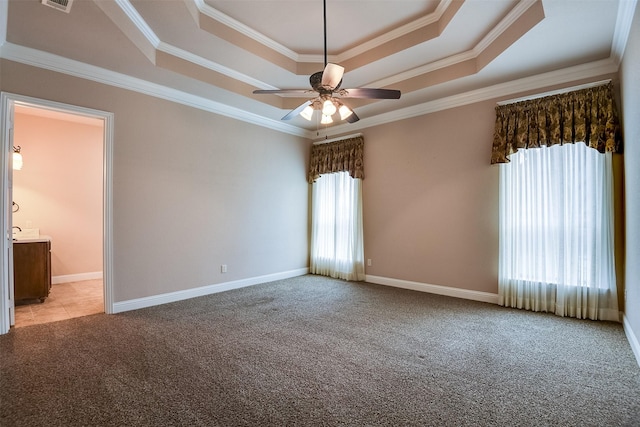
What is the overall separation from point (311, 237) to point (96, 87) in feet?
13.6

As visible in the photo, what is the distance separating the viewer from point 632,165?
2.68 m

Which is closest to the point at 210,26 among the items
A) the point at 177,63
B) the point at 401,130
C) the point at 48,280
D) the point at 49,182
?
the point at 177,63

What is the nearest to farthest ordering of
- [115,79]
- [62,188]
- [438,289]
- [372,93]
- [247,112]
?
1. [372,93]
2. [115,79]
3. [438,289]
4. [247,112]
5. [62,188]

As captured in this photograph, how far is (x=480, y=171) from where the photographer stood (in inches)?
166

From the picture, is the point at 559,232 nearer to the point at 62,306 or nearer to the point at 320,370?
the point at 320,370

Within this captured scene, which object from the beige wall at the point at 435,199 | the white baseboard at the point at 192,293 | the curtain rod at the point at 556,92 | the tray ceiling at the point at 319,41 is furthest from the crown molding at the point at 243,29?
the white baseboard at the point at 192,293

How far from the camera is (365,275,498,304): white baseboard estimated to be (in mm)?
4145

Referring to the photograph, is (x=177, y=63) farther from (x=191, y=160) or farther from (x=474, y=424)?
(x=474, y=424)

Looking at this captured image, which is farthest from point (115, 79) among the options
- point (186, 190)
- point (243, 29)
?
point (243, 29)

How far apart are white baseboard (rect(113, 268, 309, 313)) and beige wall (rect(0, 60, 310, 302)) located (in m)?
0.07

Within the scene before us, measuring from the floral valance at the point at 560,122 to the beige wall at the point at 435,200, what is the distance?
0.24 metres

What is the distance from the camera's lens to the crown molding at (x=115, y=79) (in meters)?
3.09

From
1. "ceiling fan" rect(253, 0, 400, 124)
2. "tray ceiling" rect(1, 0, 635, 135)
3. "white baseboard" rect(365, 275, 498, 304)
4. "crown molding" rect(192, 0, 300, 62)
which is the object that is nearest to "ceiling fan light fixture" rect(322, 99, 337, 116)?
"ceiling fan" rect(253, 0, 400, 124)

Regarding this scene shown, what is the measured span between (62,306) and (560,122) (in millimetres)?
6762
